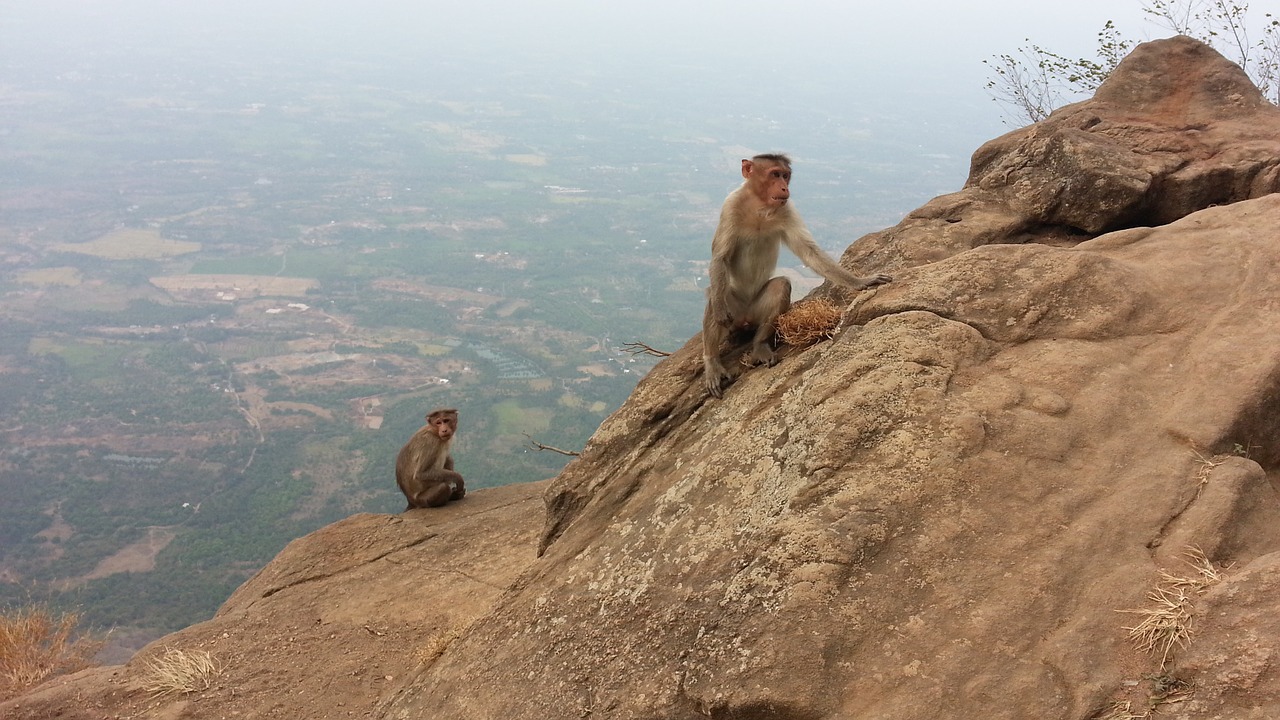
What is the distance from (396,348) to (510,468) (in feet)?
90.2

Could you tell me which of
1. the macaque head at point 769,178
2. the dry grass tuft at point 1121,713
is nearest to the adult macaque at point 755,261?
the macaque head at point 769,178

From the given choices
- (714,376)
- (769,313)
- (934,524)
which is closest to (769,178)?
(769,313)

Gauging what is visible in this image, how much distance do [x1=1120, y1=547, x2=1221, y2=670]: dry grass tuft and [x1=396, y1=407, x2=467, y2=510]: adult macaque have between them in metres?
9.69

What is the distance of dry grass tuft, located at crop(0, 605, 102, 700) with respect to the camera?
9430mm

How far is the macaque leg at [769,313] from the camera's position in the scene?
7840 mm

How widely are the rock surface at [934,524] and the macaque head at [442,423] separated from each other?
4394 millimetres

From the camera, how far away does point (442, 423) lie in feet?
42.6

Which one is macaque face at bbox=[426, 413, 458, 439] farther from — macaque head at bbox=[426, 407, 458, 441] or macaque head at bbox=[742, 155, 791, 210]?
macaque head at bbox=[742, 155, 791, 210]

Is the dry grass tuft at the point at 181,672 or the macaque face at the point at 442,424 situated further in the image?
the macaque face at the point at 442,424

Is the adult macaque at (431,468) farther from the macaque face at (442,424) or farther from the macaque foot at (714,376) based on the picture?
the macaque foot at (714,376)

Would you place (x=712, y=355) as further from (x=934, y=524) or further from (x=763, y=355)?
(x=934, y=524)

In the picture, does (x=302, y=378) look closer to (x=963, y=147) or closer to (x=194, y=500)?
(x=194, y=500)

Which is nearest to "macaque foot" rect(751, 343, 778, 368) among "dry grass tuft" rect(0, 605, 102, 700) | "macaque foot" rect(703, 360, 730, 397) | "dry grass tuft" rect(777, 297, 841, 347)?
"dry grass tuft" rect(777, 297, 841, 347)

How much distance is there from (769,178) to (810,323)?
1.78m
